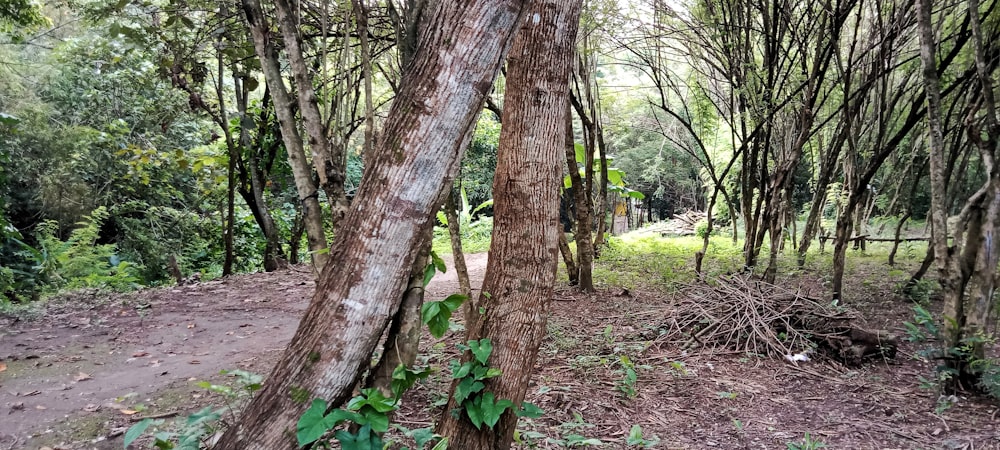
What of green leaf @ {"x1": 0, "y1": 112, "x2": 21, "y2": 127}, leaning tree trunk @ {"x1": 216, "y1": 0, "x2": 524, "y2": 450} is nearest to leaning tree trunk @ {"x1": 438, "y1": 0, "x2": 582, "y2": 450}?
leaning tree trunk @ {"x1": 216, "y1": 0, "x2": 524, "y2": 450}

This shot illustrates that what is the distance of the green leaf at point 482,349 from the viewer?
1.88m

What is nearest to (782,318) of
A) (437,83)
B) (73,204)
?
(437,83)

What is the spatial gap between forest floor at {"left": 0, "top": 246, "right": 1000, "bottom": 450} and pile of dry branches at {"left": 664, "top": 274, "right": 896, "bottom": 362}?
0.15m

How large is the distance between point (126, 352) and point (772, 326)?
18.8ft

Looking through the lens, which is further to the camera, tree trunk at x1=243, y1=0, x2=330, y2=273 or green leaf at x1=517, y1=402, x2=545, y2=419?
tree trunk at x1=243, y1=0, x2=330, y2=273

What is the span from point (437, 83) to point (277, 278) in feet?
22.0

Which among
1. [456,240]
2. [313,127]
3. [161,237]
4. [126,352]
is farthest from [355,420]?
[161,237]

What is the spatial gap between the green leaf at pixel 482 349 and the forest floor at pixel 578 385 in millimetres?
1078

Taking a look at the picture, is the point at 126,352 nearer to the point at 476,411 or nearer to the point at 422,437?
the point at 422,437

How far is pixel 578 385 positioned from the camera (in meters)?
3.68

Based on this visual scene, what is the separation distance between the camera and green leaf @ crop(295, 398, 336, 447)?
5.03 ft

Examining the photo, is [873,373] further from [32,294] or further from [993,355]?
[32,294]

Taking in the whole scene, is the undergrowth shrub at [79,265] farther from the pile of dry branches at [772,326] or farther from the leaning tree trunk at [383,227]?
the pile of dry branches at [772,326]

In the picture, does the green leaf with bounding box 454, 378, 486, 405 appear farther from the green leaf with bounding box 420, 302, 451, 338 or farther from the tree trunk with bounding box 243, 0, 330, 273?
the tree trunk with bounding box 243, 0, 330, 273
